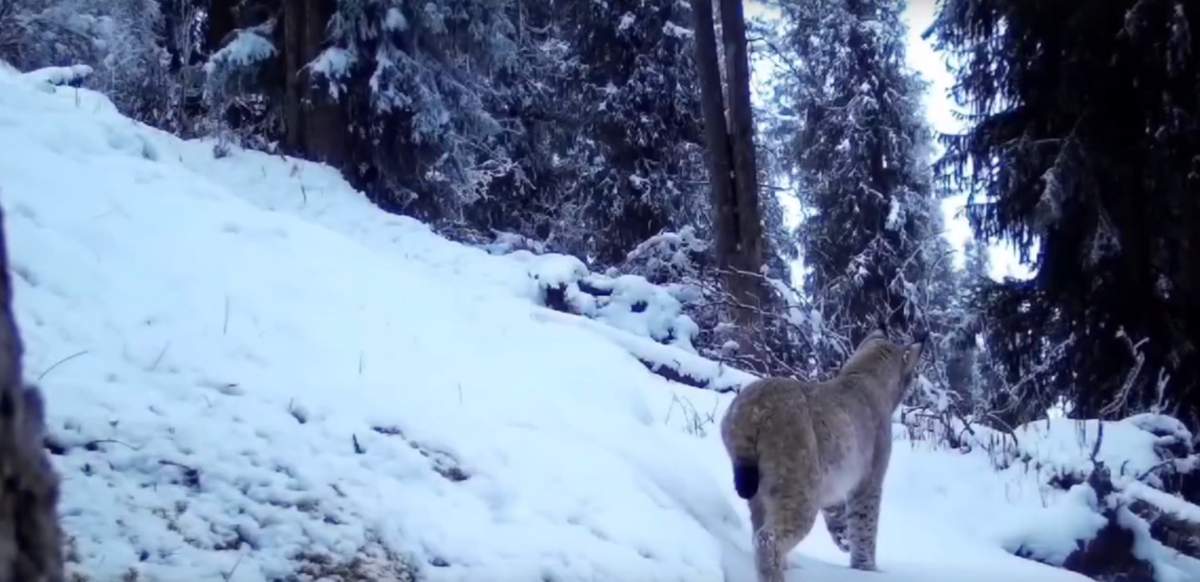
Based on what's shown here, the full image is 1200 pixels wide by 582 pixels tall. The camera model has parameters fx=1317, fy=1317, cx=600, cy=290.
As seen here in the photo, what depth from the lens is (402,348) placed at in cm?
704

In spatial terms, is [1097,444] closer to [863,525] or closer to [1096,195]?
[863,525]

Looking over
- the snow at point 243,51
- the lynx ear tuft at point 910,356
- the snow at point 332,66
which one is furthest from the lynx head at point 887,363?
the snow at point 243,51

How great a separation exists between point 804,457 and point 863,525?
94 cm

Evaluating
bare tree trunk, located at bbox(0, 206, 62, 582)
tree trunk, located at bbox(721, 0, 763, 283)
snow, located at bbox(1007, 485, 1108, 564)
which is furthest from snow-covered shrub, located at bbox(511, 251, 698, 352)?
bare tree trunk, located at bbox(0, 206, 62, 582)

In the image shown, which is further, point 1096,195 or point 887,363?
point 1096,195

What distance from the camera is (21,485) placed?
1912 millimetres

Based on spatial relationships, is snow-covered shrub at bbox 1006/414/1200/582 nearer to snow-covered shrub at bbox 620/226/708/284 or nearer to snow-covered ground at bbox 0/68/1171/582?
snow-covered ground at bbox 0/68/1171/582

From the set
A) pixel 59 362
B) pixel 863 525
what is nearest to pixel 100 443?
pixel 59 362

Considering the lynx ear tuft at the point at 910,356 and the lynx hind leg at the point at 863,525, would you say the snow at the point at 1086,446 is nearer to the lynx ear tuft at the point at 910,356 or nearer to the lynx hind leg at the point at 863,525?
the lynx ear tuft at the point at 910,356

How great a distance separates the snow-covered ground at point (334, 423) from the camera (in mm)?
4691

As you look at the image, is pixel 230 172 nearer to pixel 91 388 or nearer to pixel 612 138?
pixel 91 388

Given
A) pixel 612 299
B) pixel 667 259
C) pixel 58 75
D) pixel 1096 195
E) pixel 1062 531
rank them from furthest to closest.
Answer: pixel 667 259 → pixel 1096 195 → pixel 612 299 → pixel 58 75 → pixel 1062 531

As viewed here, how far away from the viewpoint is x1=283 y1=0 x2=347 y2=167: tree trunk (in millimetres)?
14086

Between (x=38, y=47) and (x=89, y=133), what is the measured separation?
460 inches
